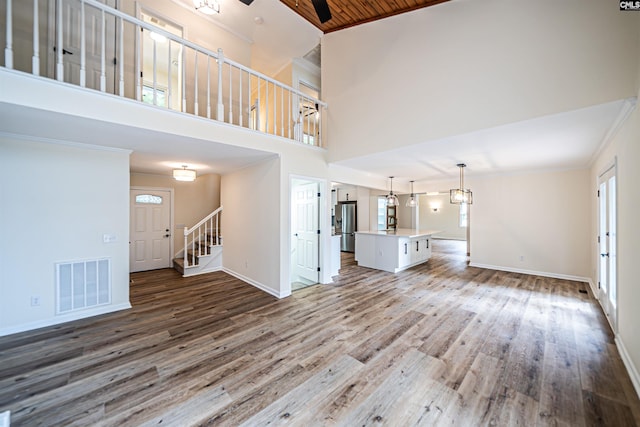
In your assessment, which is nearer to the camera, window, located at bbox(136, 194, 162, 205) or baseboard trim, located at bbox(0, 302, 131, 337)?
baseboard trim, located at bbox(0, 302, 131, 337)

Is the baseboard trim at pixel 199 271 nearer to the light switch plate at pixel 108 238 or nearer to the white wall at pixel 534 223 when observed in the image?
the light switch plate at pixel 108 238

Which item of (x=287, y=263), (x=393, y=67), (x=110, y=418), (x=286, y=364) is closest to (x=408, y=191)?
(x=393, y=67)

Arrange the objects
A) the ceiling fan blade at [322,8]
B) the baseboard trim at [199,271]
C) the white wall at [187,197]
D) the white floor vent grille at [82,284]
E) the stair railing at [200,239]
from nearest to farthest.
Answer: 1. the ceiling fan blade at [322,8]
2. the white floor vent grille at [82,284]
3. the baseboard trim at [199,271]
4. the stair railing at [200,239]
5. the white wall at [187,197]

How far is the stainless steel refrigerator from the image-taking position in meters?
8.46

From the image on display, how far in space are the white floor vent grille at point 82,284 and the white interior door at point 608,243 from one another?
6.71m

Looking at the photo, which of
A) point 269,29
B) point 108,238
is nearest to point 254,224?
point 108,238

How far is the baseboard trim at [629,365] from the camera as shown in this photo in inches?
81.0

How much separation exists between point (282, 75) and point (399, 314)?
617 cm

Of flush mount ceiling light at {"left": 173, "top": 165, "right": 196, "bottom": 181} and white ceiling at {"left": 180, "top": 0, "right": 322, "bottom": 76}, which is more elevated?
white ceiling at {"left": 180, "top": 0, "right": 322, "bottom": 76}

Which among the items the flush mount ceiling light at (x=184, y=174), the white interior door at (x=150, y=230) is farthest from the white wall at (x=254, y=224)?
the white interior door at (x=150, y=230)

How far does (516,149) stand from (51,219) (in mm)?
6737

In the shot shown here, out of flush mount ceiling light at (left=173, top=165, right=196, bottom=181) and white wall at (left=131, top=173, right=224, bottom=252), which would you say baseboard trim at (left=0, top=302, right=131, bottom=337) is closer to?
flush mount ceiling light at (left=173, top=165, right=196, bottom=181)

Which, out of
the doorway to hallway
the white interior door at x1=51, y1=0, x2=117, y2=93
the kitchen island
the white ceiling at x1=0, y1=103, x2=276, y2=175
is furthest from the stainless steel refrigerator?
the white interior door at x1=51, y1=0, x2=117, y2=93

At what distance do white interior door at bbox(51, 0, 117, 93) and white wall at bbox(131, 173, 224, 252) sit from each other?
260 cm
